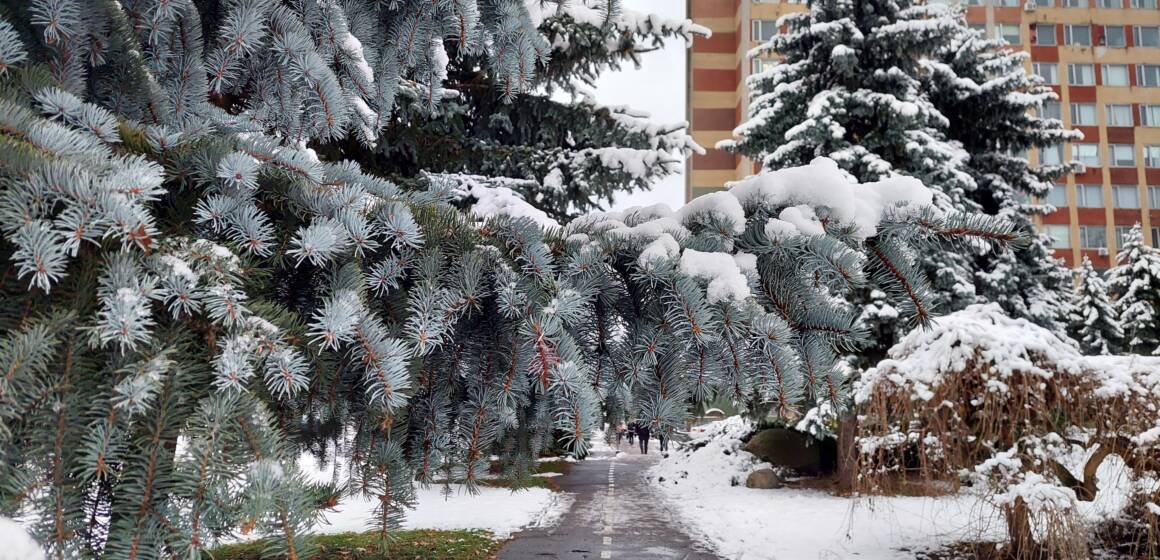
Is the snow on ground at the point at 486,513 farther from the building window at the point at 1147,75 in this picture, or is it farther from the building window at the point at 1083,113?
A: the building window at the point at 1147,75

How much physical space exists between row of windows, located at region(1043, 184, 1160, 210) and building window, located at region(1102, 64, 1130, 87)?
5.21m

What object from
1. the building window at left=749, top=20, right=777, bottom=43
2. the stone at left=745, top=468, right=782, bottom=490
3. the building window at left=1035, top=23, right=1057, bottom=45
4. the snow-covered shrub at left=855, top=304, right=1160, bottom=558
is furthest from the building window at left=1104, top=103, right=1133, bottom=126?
the snow-covered shrub at left=855, top=304, right=1160, bottom=558

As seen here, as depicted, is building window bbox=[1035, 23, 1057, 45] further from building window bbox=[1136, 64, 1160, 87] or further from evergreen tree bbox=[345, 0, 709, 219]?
evergreen tree bbox=[345, 0, 709, 219]

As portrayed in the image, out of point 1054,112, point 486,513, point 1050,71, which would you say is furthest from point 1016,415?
point 1054,112

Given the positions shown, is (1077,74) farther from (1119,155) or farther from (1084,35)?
(1119,155)

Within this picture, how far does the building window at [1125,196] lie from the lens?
35812mm

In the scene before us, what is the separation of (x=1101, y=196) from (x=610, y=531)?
36.7 m

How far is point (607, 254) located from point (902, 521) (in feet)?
31.4

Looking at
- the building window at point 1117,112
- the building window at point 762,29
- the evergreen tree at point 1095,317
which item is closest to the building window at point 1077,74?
the building window at point 1117,112

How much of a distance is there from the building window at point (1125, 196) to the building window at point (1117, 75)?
5214 mm

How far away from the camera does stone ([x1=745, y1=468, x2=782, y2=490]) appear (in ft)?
44.8

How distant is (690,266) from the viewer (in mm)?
1456

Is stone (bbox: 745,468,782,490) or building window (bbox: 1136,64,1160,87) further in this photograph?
building window (bbox: 1136,64,1160,87)

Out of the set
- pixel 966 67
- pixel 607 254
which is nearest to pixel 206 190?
pixel 607 254
